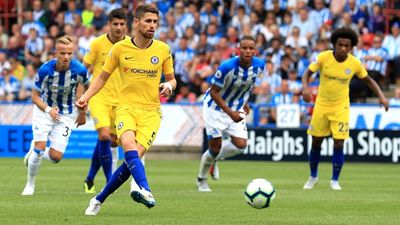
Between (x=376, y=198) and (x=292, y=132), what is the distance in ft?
34.3

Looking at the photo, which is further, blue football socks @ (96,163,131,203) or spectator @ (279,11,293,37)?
spectator @ (279,11,293,37)

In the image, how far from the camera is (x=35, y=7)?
3234cm

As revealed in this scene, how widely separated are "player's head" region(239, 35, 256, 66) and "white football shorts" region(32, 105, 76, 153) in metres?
2.57

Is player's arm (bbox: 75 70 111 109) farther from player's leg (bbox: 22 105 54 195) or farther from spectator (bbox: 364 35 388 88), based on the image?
spectator (bbox: 364 35 388 88)

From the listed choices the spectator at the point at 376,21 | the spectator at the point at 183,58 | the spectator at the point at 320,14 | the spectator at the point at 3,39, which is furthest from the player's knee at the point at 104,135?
the spectator at the point at 3,39

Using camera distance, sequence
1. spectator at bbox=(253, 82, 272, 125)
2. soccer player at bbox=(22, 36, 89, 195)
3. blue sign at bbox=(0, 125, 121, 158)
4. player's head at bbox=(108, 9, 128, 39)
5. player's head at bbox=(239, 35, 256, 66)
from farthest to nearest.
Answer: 1. blue sign at bbox=(0, 125, 121, 158)
2. spectator at bbox=(253, 82, 272, 125)
3. player's head at bbox=(239, 35, 256, 66)
4. player's head at bbox=(108, 9, 128, 39)
5. soccer player at bbox=(22, 36, 89, 195)

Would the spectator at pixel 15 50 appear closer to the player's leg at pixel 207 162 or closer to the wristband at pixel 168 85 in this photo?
the player's leg at pixel 207 162

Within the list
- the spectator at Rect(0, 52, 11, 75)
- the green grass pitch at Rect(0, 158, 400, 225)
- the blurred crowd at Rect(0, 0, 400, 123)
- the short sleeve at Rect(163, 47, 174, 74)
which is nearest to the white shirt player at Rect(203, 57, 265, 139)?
the green grass pitch at Rect(0, 158, 400, 225)

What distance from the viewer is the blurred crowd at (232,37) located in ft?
88.4

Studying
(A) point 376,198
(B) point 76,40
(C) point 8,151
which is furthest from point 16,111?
(A) point 376,198

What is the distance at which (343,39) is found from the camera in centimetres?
1638

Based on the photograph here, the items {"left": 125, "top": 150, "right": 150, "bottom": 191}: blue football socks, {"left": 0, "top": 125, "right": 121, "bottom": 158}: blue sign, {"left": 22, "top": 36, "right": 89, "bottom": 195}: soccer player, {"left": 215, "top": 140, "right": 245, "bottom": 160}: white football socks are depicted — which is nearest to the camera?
{"left": 125, "top": 150, "right": 150, "bottom": 191}: blue football socks

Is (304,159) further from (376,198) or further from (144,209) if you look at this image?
(144,209)

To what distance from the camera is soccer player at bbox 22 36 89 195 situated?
14688 mm
